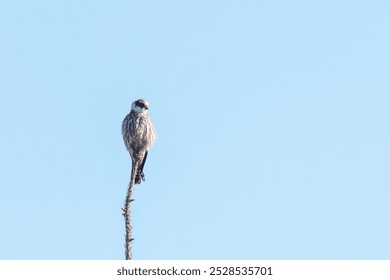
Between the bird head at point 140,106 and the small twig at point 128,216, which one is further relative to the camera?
the bird head at point 140,106

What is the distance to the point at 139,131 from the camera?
47.1 ft

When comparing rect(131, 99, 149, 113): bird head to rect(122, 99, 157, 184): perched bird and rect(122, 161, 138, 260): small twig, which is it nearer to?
rect(122, 99, 157, 184): perched bird

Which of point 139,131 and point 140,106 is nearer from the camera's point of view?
point 139,131

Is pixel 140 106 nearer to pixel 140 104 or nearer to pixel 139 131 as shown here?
pixel 140 104

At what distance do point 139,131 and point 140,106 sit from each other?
23.7 inches

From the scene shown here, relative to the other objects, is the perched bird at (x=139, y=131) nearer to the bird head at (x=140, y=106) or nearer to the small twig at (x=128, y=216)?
the bird head at (x=140, y=106)

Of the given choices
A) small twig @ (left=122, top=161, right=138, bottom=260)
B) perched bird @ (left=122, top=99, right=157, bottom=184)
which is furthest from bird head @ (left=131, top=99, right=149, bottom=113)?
small twig @ (left=122, top=161, right=138, bottom=260)

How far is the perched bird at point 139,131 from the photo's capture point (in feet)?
47.1

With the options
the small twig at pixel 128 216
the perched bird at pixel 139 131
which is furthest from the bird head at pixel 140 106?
the small twig at pixel 128 216

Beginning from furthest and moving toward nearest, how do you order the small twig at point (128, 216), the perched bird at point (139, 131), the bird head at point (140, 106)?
the bird head at point (140, 106), the perched bird at point (139, 131), the small twig at point (128, 216)

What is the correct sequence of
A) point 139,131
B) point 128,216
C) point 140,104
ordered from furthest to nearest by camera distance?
point 140,104, point 139,131, point 128,216

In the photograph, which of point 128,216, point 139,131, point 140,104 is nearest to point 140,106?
point 140,104
